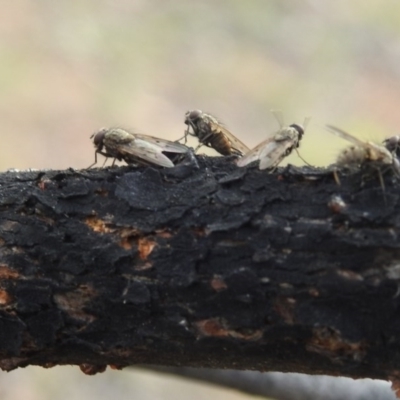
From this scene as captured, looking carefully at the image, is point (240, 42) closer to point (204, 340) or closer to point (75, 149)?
point (75, 149)

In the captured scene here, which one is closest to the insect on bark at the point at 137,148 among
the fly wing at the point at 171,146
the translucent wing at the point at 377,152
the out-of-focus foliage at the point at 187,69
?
the fly wing at the point at 171,146

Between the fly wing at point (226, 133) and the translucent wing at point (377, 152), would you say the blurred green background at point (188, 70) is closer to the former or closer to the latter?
the fly wing at point (226, 133)

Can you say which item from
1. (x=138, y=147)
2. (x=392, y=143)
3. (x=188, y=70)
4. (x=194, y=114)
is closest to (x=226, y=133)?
(x=194, y=114)

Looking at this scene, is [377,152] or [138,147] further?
[138,147]

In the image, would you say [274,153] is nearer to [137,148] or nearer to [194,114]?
[137,148]

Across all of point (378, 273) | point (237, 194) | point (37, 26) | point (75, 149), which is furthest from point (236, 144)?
point (37, 26)

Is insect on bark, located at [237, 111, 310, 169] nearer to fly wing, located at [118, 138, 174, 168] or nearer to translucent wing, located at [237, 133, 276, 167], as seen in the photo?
translucent wing, located at [237, 133, 276, 167]
